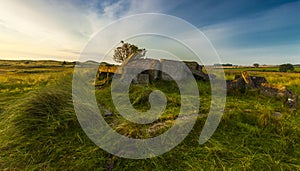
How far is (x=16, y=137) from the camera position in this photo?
2.60 meters

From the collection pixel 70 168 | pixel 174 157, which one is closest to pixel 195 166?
pixel 174 157

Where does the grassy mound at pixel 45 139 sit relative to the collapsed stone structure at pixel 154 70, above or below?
below

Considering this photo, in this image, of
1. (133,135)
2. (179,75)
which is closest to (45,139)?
(133,135)

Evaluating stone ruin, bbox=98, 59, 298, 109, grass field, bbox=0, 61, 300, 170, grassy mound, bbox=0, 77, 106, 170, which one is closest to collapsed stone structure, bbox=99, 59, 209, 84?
stone ruin, bbox=98, 59, 298, 109

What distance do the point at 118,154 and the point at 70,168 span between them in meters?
0.60

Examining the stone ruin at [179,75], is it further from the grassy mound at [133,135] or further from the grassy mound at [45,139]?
the grassy mound at [45,139]

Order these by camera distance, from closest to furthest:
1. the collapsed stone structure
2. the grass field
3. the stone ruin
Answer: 1. the grass field
2. the stone ruin
3. the collapsed stone structure

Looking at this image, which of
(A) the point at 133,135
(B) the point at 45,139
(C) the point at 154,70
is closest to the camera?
(B) the point at 45,139

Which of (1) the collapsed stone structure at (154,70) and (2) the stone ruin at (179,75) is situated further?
(1) the collapsed stone structure at (154,70)

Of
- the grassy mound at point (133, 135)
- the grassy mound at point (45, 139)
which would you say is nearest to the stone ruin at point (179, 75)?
the grassy mound at point (133, 135)

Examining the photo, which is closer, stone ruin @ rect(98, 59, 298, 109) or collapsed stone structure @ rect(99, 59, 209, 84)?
stone ruin @ rect(98, 59, 298, 109)

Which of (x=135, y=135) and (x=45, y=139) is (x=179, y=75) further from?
(x=45, y=139)

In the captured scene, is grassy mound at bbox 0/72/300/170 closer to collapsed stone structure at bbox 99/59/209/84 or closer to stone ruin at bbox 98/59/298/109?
stone ruin at bbox 98/59/298/109

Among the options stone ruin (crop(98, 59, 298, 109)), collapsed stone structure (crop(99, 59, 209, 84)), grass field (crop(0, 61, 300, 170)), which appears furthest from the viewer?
collapsed stone structure (crop(99, 59, 209, 84))
